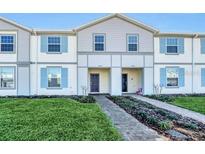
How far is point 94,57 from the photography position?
2233cm

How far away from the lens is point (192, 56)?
23.5 meters

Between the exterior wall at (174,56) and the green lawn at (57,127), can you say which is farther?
the exterior wall at (174,56)

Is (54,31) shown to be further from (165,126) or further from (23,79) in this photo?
(165,126)

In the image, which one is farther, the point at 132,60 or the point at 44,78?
the point at 132,60

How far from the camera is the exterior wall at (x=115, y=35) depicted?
2222 centimetres

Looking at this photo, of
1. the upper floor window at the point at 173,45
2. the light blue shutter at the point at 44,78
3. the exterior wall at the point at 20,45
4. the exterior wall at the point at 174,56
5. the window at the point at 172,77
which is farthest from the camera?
the window at the point at 172,77

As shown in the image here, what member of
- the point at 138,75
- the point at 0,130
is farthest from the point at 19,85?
the point at 0,130

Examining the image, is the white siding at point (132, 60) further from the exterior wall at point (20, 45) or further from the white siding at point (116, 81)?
the exterior wall at point (20, 45)

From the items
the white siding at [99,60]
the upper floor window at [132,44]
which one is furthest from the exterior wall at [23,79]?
the upper floor window at [132,44]

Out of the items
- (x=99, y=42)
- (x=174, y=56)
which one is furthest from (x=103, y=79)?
(x=174, y=56)

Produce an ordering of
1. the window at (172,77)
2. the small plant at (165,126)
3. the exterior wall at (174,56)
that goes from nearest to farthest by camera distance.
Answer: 1. the small plant at (165,126)
2. the exterior wall at (174,56)
3. the window at (172,77)

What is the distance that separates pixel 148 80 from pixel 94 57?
5.14m

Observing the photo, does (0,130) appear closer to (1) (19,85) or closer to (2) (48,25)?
(1) (19,85)

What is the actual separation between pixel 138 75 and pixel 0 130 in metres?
17.7
